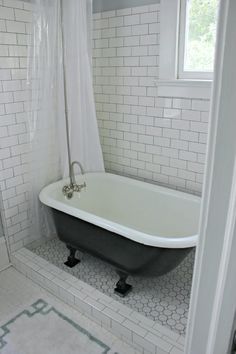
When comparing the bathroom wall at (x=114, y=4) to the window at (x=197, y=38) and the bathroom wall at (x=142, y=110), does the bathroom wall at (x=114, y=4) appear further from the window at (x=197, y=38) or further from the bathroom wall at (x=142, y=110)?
the window at (x=197, y=38)

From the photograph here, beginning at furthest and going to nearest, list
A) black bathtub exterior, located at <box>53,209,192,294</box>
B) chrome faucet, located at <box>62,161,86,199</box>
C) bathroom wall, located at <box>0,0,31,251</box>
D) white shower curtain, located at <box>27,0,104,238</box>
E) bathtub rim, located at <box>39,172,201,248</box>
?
chrome faucet, located at <box>62,161,86,199</box> → white shower curtain, located at <box>27,0,104,238</box> → bathroom wall, located at <box>0,0,31,251</box> → black bathtub exterior, located at <box>53,209,192,294</box> → bathtub rim, located at <box>39,172,201,248</box>

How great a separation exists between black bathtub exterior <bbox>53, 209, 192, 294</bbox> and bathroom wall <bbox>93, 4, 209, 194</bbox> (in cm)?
83

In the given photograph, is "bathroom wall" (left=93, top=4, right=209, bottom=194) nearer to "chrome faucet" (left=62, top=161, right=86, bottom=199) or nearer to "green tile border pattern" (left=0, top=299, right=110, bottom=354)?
"chrome faucet" (left=62, top=161, right=86, bottom=199)

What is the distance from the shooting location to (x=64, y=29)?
233 cm

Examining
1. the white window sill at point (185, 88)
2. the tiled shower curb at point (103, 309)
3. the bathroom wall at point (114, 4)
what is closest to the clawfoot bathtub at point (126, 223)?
the tiled shower curb at point (103, 309)

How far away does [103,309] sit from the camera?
1935 mm

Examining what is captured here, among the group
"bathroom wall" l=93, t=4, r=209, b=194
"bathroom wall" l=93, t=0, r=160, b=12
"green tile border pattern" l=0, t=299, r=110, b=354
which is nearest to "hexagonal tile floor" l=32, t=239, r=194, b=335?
"green tile border pattern" l=0, t=299, r=110, b=354

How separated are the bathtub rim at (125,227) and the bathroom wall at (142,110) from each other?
0.64 ft

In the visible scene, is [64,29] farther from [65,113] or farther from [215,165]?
[215,165]

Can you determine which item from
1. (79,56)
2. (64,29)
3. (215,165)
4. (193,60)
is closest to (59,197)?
(79,56)

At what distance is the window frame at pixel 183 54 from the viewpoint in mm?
2191

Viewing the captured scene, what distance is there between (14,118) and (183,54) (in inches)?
54.6

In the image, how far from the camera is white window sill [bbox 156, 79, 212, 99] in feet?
7.09

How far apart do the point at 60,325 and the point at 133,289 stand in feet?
1.78
